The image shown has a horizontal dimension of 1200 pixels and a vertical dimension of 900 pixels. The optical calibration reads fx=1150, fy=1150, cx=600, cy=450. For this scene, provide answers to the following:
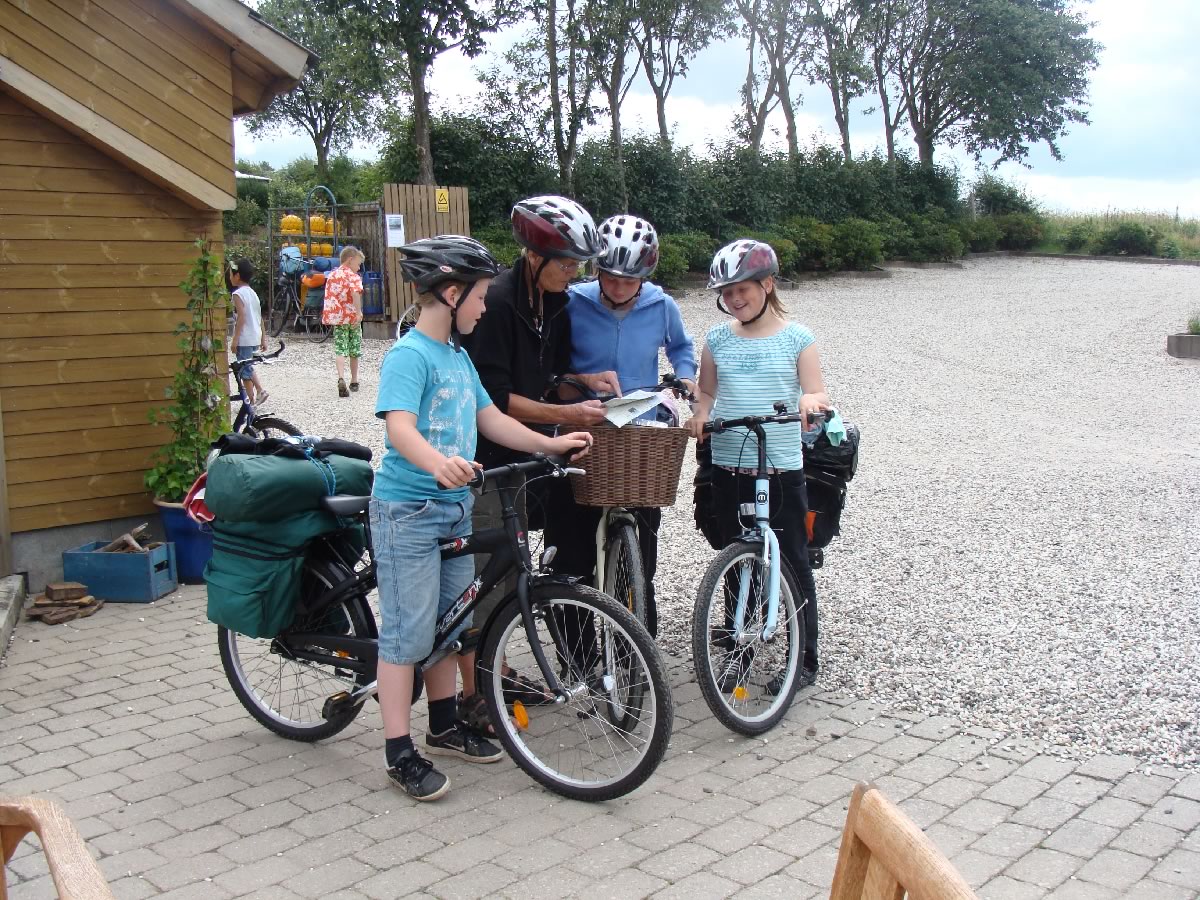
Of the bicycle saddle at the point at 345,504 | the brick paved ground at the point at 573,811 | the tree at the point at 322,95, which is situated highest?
the tree at the point at 322,95

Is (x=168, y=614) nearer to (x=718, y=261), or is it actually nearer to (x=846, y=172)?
(x=718, y=261)

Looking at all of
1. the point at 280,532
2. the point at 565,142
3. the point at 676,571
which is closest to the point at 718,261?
the point at 280,532

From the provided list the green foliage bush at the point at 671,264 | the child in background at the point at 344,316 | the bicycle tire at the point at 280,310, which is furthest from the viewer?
the green foliage bush at the point at 671,264

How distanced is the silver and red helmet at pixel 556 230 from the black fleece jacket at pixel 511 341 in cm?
22

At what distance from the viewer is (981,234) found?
113 feet

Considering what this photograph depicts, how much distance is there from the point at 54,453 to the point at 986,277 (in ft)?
88.6

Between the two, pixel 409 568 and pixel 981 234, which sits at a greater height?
pixel 981 234

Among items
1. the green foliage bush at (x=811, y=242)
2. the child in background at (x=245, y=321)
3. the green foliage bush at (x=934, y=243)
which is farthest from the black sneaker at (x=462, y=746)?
the green foliage bush at (x=934, y=243)

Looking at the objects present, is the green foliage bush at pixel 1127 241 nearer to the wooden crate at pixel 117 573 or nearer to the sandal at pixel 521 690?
the wooden crate at pixel 117 573

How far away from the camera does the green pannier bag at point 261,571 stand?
4.29m

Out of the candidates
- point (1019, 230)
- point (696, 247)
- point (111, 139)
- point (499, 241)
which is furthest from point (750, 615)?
point (1019, 230)

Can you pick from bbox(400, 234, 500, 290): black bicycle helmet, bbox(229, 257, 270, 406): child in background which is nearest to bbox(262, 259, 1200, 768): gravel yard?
bbox(229, 257, 270, 406): child in background

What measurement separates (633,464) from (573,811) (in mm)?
1236

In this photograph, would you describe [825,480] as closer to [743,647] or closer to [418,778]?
[743,647]
